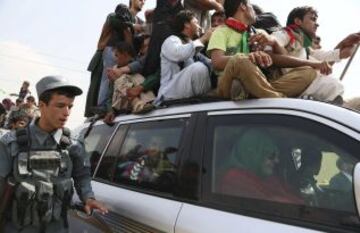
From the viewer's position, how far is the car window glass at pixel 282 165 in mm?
1945

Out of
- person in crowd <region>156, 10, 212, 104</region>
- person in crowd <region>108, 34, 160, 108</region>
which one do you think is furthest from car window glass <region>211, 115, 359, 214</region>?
person in crowd <region>108, 34, 160, 108</region>

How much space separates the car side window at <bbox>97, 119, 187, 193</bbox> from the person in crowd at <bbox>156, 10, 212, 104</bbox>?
0.36m

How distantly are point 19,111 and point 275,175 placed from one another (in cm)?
584

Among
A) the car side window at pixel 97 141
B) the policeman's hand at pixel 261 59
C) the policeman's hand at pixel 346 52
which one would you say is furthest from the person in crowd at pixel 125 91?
the policeman's hand at pixel 346 52

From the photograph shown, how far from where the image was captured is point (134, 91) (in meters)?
4.12

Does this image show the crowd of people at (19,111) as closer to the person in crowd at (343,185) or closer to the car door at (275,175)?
the car door at (275,175)

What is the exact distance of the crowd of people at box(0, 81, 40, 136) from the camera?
614cm

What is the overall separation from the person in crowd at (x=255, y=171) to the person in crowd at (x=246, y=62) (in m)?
0.30

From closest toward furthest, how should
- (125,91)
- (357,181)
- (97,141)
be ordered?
(357,181)
(97,141)
(125,91)

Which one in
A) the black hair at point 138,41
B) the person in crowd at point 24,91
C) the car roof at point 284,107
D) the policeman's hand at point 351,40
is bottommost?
the person in crowd at point 24,91

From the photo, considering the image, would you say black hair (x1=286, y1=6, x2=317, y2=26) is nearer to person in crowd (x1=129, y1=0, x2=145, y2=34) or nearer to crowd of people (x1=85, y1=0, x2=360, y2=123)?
crowd of people (x1=85, y1=0, x2=360, y2=123)

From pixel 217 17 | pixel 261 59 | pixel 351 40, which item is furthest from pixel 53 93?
pixel 217 17

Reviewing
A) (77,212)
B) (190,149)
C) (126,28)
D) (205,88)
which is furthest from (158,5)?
(190,149)

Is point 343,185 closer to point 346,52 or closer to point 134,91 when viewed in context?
point 346,52
